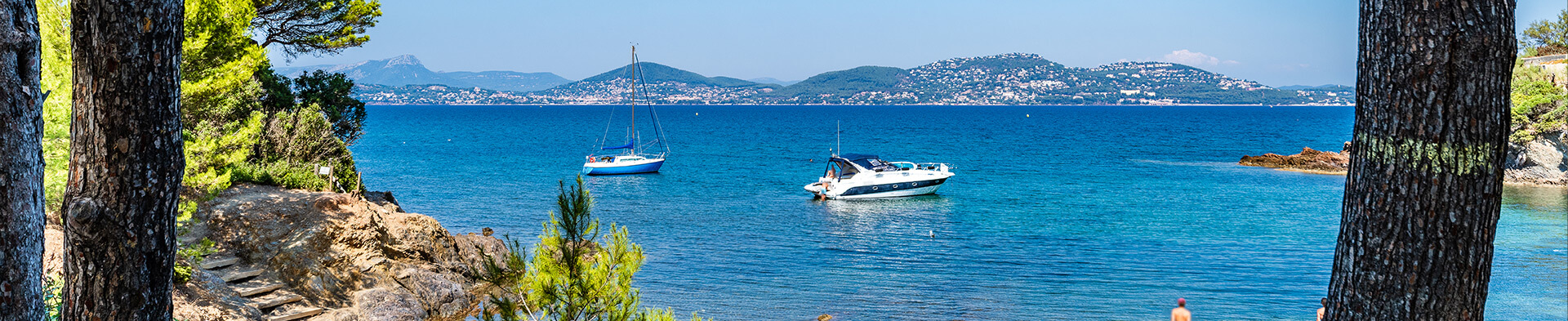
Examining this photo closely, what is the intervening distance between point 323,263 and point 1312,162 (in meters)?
50.6

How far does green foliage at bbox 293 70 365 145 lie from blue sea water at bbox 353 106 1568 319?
13.9 ft

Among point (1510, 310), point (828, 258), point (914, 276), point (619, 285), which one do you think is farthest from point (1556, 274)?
point (619, 285)

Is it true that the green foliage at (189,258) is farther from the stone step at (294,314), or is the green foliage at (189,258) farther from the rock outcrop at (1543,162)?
the rock outcrop at (1543,162)

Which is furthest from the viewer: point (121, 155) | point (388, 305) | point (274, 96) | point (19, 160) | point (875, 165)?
point (875, 165)

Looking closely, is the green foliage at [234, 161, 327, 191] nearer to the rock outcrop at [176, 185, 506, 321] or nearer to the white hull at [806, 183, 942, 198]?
the rock outcrop at [176, 185, 506, 321]

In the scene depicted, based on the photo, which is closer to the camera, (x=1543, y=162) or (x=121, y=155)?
(x=121, y=155)

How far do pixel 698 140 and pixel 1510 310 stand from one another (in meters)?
75.4

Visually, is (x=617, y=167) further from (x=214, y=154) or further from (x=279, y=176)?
(x=214, y=154)

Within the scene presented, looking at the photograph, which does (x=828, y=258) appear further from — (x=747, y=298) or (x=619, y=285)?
(x=619, y=285)

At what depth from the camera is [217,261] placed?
15.3 meters

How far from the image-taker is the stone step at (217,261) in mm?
14953

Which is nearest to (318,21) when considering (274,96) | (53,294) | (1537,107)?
(274,96)

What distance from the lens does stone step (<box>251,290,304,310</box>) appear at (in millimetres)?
14672

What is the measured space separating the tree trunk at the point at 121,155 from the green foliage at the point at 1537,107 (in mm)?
45219
